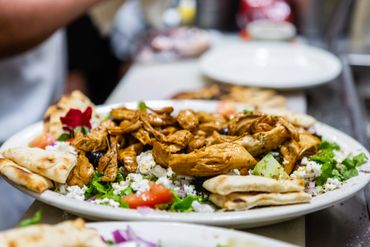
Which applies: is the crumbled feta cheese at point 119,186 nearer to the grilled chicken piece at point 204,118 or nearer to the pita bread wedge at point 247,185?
the pita bread wedge at point 247,185

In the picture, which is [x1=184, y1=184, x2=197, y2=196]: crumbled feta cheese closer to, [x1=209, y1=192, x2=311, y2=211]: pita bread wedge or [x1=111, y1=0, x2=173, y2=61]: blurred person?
[x1=209, y1=192, x2=311, y2=211]: pita bread wedge

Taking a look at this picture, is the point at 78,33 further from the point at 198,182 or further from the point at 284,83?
the point at 198,182

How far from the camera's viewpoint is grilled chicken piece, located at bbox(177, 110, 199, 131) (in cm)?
141

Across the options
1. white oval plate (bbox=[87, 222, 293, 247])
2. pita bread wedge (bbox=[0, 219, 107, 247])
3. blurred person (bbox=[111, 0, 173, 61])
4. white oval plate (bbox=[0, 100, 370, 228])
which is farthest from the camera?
blurred person (bbox=[111, 0, 173, 61])

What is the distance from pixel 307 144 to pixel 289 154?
3.4 inches

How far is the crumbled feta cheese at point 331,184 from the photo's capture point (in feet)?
4.05

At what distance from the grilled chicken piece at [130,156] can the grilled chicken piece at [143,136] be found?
19 mm

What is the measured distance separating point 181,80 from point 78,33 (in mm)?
1944

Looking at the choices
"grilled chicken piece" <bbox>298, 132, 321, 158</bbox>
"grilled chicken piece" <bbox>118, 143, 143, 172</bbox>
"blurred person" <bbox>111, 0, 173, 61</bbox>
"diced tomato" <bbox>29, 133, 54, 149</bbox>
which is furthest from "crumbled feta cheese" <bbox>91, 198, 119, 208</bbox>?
"blurred person" <bbox>111, 0, 173, 61</bbox>

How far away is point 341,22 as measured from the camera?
3051 millimetres

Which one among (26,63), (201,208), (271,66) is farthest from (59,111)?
(271,66)

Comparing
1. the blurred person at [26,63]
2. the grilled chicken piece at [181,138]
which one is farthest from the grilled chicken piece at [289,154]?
the blurred person at [26,63]

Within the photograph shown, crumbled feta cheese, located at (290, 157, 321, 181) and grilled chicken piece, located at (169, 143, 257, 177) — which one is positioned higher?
grilled chicken piece, located at (169, 143, 257, 177)

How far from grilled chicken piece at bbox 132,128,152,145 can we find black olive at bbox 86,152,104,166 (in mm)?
100
